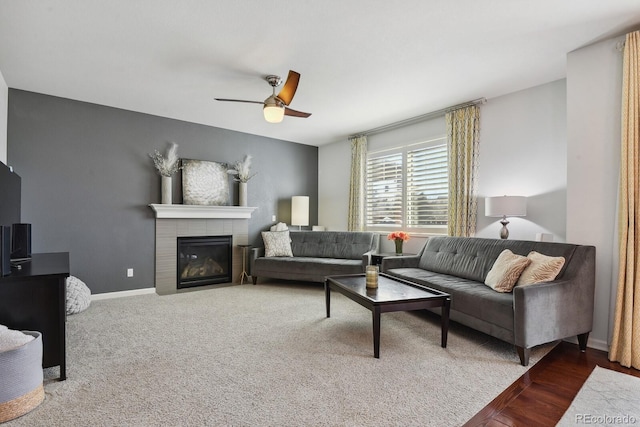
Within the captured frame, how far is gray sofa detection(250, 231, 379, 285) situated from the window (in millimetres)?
523

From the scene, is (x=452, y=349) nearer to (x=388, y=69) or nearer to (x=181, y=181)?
(x=388, y=69)

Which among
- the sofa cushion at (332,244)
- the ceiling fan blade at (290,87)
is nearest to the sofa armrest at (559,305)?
the ceiling fan blade at (290,87)

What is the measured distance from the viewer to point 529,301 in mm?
2408

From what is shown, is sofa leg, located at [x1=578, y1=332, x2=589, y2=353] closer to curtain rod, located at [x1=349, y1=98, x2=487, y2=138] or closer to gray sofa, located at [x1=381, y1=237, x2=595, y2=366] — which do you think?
gray sofa, located at [x1=381, y1=237, x2=595, y2=366]

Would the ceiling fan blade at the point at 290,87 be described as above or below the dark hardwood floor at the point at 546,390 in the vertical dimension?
above

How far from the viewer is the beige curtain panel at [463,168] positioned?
419 centimetres

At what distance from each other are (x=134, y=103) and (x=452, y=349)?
15.7 ft

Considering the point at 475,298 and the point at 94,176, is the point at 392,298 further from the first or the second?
the point at 94,176

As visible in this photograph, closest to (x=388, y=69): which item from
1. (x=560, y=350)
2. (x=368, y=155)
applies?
(x=368, y=155)

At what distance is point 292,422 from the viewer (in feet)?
5.67

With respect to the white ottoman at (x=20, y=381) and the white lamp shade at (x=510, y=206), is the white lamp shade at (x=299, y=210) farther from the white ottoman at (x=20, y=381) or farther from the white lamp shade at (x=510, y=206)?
the white ottoman at (x=20, y=381)

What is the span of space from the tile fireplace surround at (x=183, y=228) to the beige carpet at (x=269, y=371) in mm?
1191

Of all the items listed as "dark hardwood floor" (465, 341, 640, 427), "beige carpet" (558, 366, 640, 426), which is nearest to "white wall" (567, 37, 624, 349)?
"dark hardwood floor" (465, 341, 640, 427)
